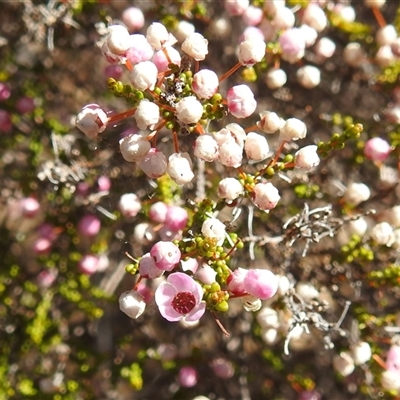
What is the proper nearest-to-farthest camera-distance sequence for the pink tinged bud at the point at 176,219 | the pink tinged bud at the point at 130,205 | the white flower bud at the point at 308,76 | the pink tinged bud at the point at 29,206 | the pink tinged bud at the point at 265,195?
the pink tinged bud at the point at 265,195 < the pink tinged bud at the point at 176,219 < the pink tinged bud at the point at 130,205 < the white flower bud at the point at 308,76 < the pink tinged bud at the point at 29,206

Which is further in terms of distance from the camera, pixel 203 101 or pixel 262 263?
pixel 262 263

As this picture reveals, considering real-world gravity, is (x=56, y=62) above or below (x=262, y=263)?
above

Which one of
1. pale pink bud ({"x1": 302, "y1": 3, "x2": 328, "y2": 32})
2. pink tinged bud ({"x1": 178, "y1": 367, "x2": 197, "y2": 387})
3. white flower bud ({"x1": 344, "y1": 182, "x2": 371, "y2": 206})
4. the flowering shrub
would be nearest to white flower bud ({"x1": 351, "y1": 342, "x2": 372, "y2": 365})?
the flowering shrub

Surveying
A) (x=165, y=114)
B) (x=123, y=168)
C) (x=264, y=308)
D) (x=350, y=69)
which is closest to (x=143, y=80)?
(x=165, y=114)

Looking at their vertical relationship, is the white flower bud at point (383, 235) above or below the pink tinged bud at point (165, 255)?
below

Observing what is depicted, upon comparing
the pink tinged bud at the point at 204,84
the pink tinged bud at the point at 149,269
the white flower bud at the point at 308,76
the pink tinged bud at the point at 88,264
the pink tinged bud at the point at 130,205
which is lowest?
the pink tinged bud at the point at 88,264

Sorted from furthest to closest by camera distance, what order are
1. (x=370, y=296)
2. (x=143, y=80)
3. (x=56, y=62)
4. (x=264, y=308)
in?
1. (x=56, y=62)
2. (x=370, y=296)
3. (x=264, y=308)
4. (x=143, y=80)

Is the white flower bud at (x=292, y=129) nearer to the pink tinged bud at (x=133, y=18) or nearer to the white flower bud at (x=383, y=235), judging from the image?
the white flower bud at (x=383, y=235)

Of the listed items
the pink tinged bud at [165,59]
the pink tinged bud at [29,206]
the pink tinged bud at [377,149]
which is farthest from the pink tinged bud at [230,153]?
the pink tinged bud at [29,206]

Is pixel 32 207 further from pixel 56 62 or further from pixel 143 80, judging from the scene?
pixel 143 80
